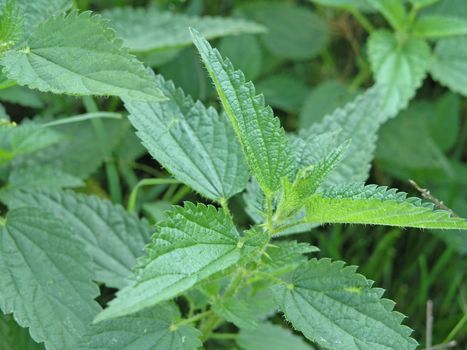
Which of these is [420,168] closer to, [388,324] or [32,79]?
[388,324]

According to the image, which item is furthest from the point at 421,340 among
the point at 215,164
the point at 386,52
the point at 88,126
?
the point at 88,126

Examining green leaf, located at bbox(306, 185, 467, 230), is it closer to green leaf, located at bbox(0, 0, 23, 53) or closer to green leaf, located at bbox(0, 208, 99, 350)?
green leaf, located at bbox(0, 208, 99, 350)

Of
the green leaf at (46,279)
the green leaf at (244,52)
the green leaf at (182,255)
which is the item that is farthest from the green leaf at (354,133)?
the green leaf at (244,52)

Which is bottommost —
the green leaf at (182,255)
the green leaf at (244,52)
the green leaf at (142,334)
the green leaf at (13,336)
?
the green leaf at (13,336)

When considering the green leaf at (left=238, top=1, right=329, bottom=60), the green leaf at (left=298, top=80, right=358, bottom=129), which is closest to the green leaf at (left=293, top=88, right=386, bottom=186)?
the green leaf at (left=298, top=80, right=358, bottom=129)

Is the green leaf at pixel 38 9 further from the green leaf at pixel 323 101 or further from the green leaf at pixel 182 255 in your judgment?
the green leaf at pixel 323 101
